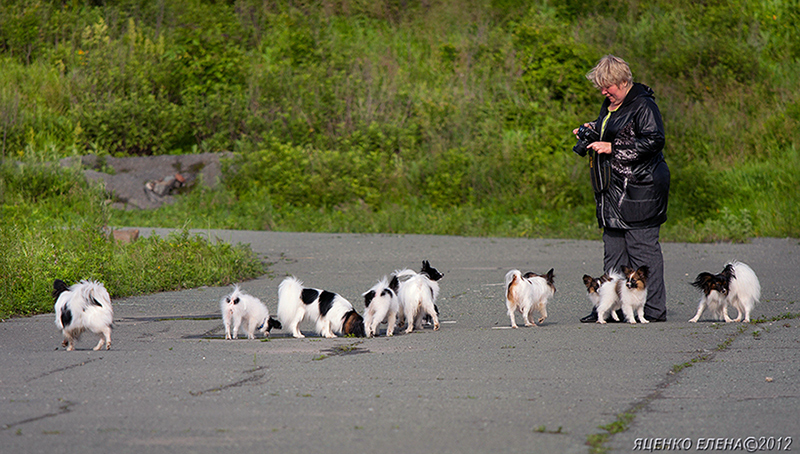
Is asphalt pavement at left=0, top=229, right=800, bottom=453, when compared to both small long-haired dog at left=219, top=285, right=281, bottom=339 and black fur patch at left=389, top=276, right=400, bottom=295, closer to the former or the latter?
small long-haired dog at left=219, top=285, right=281, bottom=339

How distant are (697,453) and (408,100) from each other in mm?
22051

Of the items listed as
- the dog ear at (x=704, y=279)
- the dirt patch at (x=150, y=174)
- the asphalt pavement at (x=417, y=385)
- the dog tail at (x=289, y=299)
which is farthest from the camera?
the dirt patch at (x=150, y=174)

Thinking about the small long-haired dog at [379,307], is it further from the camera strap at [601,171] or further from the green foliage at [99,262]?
the green foliage at [99,262]

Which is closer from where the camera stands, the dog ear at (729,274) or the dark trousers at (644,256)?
the dog ear at (729,274)

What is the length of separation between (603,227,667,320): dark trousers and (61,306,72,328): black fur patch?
491 centimetres

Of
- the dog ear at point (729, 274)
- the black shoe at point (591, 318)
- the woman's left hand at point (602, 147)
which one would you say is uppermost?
the woman's left hand at point (602, 147)

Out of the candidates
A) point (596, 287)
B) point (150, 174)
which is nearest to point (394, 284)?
point (596, 287)

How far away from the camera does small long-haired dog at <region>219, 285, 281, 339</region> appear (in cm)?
775

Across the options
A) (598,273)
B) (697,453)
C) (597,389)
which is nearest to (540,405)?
(597,389)

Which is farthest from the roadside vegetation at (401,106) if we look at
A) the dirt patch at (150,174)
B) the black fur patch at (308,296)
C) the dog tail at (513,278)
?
the black fur patch at (308,296)

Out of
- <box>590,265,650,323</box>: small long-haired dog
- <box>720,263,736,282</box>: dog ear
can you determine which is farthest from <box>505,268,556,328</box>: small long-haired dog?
<box>720,263,736,282</box>: dog ear

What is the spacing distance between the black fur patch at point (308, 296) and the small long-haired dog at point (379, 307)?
460mm

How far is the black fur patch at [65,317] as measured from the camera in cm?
717

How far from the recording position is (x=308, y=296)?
7918 millimetres
